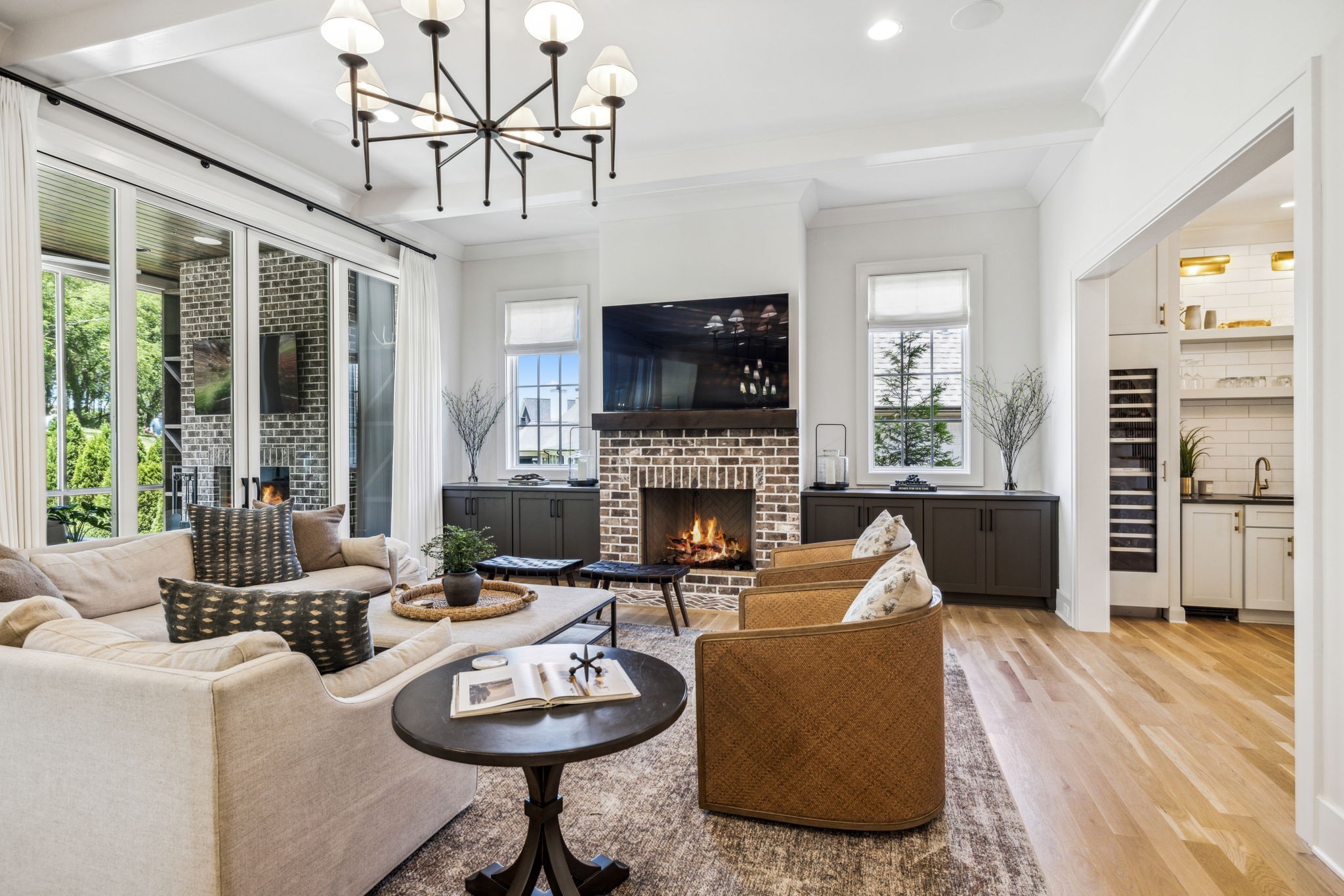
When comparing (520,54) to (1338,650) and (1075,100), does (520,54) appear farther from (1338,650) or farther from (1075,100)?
(1338,650)

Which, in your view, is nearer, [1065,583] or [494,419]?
[1065,583]

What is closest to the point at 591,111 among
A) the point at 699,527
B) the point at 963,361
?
the point at 699,527

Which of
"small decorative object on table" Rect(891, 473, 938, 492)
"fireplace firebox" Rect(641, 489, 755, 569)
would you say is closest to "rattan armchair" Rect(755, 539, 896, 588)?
"fireplace firebox" Rect(641, 489, 755, 569)

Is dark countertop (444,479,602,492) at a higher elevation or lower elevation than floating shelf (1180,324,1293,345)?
lower

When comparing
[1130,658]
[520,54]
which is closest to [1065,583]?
[1130,658]

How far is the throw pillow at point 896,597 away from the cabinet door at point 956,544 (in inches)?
117

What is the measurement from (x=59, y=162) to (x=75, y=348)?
0.88 metres

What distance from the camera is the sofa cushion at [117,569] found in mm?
2854

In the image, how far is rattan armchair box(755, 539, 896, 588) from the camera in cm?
290

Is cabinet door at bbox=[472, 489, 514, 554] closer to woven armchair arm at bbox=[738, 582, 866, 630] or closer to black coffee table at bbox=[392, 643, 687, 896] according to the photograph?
woven armchair arm at bbox=[738, 582, 866, 630]

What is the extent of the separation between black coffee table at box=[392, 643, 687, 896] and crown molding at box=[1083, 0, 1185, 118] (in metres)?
3.30

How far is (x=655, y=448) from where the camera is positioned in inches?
205

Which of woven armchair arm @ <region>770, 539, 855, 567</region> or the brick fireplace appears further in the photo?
the brick fireplace

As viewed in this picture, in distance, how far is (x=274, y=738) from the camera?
143 centimetres
